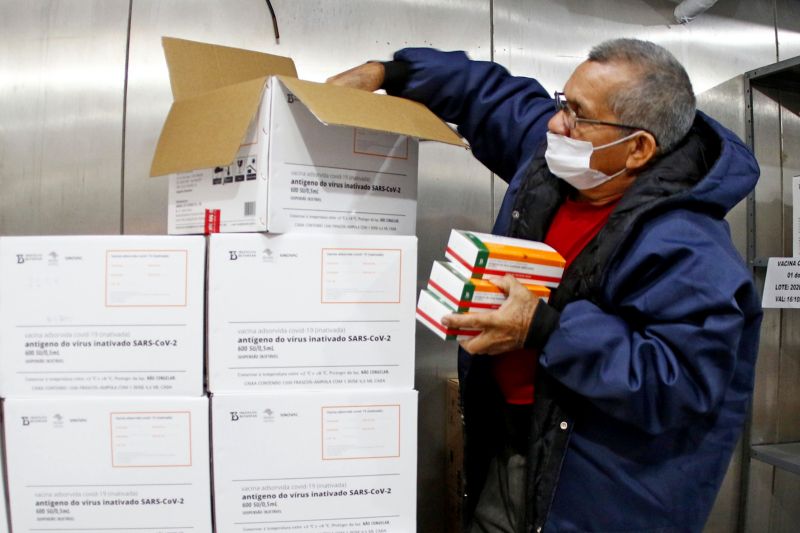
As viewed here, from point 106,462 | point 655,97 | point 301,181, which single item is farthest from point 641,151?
point 106,462

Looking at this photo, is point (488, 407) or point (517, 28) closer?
point (488, 407)

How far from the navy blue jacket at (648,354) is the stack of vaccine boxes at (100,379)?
56cm

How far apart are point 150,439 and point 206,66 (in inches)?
28.0

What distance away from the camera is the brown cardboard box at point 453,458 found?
4.62ft

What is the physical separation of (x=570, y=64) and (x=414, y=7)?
0.52 meters

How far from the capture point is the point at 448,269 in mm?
888

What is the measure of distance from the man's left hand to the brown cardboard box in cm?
56

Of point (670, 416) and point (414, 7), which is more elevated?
point (414, 7)

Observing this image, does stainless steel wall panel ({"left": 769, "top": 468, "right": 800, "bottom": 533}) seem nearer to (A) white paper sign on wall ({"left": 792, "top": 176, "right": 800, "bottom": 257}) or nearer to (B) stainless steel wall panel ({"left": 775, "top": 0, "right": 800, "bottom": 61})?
(A) white paper sign on wall ({"left": 792, "top": 176, "right": 800, "bottom": 257})

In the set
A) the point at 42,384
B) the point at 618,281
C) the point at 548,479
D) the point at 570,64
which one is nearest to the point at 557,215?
the point at 618,281

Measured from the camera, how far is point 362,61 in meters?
1.48

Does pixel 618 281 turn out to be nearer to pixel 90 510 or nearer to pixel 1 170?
pixel 90 510

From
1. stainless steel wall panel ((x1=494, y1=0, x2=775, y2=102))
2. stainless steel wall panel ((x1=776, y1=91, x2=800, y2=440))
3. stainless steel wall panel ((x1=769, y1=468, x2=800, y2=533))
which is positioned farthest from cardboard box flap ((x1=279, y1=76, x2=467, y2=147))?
stainless steel wall panel ((x1=769, y1=468, x2=800, y2=533))

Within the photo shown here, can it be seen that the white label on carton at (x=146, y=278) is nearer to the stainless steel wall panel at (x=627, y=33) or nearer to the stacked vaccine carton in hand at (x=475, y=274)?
the stacked vaccine carton in hand at (x=475, y=274)
